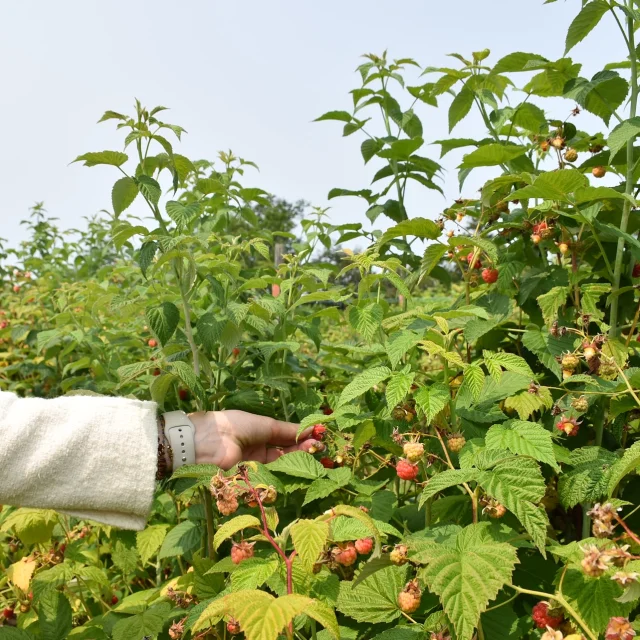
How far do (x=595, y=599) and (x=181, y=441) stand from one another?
3.46 feet

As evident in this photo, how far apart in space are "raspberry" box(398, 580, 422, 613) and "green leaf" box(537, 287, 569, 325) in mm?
755

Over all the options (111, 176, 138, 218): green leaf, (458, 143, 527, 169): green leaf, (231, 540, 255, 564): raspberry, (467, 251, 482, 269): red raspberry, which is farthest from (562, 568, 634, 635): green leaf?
(111, 176, 138, 218): green leaf

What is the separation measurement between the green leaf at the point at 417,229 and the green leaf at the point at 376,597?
2.70 feet

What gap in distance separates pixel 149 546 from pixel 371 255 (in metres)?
1.10

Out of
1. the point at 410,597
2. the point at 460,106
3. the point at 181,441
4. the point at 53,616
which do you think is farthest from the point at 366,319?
the point at 53,616

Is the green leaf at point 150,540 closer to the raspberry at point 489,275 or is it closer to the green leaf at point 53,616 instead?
the green leaf at point 53,616

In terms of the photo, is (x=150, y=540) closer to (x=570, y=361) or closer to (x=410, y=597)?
(x=410, y=597)

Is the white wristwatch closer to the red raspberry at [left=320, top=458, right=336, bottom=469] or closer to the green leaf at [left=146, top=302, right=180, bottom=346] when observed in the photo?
the green leaf at [left=146, top=302, right=180, bottom=346]

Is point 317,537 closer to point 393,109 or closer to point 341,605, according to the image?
Answer: point 341,605

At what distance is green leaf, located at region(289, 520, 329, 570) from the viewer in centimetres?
97

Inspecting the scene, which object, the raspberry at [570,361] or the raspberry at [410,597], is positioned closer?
the raspberry at [410,597]

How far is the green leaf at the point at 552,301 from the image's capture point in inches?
62.3

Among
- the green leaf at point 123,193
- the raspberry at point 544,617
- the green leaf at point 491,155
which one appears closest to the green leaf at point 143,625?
the raspberry at point 544,617

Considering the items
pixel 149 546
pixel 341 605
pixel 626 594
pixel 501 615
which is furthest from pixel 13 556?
pixel 626 594
